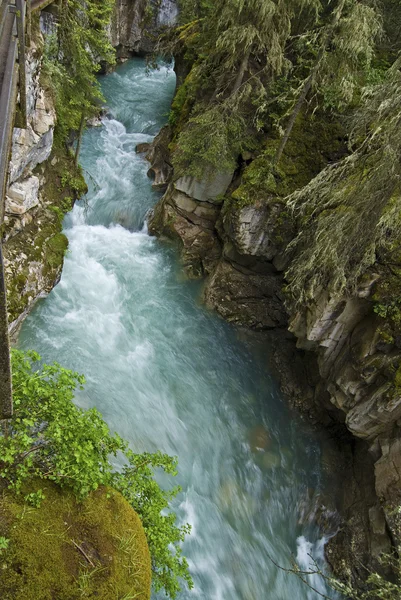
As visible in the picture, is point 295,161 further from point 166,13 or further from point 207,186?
point 166,13

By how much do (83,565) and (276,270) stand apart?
38.2 ft

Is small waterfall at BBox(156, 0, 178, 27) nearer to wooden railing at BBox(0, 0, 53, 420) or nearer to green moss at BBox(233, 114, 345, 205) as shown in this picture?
green moss at BBox(233, 114, 345, 205)

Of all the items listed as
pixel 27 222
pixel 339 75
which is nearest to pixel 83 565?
pixel 27 222

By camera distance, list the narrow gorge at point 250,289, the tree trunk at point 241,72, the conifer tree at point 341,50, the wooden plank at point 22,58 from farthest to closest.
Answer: the tree trunk at point 241,72 → the conifer tree at point 341,50 → the narrow gorge at point 250,289 → the wooden plank at point 22,58

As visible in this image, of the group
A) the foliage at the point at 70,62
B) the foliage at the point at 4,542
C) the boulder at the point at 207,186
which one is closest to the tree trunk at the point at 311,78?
the boulder at the point at 207,186

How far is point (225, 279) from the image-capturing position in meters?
14.8

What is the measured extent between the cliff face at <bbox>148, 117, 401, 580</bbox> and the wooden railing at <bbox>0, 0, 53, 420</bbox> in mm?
7276

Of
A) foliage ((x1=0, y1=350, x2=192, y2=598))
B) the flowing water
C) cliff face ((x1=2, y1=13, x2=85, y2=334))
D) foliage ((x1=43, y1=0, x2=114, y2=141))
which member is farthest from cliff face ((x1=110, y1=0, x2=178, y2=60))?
foliage ((x1=0, y1=350, x2=192, y2=598))

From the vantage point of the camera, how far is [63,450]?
184 inches

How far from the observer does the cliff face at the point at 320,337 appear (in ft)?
31.3

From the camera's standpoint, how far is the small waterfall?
28.3 meters

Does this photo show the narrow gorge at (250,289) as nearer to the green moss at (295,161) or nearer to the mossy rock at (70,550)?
the green moss at (295,161)

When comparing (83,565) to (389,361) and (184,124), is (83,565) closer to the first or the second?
(389,361)

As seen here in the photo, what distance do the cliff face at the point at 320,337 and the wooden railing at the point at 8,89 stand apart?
728 cm
